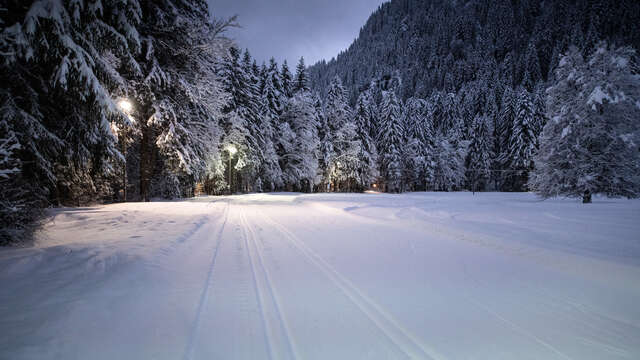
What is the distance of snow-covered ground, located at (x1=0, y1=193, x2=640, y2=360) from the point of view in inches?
95.1

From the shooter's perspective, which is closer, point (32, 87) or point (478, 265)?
point (478, 265)

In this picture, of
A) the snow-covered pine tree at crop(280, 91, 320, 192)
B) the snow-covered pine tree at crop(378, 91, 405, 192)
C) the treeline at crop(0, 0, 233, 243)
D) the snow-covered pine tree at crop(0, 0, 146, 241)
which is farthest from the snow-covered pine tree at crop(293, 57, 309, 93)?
the snow-covered pine tree at crop(0, 0, 146, 241)

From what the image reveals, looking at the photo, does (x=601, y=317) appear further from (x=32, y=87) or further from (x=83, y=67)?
(x=32, y=87)

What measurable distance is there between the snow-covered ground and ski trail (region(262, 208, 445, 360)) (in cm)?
2

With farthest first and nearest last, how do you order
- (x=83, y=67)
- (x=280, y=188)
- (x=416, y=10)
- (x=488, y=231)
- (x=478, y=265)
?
(x=416, y=10), (x=280, y=188), (x=488, y=231), (x=83, y=67), (x=478, y=265)

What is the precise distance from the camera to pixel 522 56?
79.5 meters

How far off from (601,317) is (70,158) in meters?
10.6

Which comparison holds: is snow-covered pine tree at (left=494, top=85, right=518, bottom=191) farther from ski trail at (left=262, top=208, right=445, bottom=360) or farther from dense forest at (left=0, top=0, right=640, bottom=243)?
ski trail at (left=262, top=208, right=445, bottom=360)

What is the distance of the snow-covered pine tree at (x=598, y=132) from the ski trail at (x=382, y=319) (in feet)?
58.5

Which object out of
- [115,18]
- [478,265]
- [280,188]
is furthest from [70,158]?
[280,188]

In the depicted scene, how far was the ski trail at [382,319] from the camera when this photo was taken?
2.38 metres

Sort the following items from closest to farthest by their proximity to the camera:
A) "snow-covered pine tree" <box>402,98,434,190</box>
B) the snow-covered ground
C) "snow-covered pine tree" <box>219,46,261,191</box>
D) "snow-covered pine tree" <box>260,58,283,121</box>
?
the snow-covered ground < "snow-covered pine tree" <box>219,46,261,191</box> < "snow-covered pine tree" <box>260,58,283,121</box> < "snow-covered pine tree" <box>402,98,434,190</box>

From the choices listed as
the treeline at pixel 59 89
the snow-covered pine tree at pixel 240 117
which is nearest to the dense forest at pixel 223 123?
the treeline at pixel 59 89

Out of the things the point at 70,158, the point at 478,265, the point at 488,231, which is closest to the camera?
the point at 478,265
